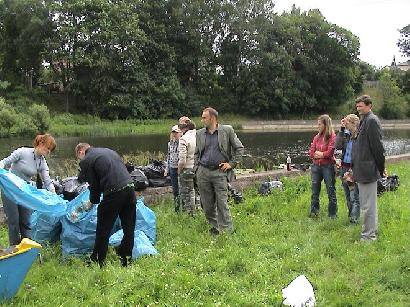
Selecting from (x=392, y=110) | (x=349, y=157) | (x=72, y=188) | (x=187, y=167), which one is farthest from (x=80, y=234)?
(x=392, y=110)

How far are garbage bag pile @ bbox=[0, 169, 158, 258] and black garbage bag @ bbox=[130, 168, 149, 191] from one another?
2297 millimetres

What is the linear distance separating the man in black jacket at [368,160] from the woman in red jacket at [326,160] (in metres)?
1.17

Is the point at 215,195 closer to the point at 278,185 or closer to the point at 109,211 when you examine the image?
the point at 109,211

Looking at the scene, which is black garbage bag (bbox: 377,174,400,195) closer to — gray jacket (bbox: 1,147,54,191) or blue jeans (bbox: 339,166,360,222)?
blue jeans (bbox: 339,166,360,222)

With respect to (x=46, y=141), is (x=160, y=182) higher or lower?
lower

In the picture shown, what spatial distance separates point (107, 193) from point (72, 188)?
8.13 ft

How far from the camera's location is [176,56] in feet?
164

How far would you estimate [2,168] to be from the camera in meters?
5.96

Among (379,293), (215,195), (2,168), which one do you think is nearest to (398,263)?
(379,293)

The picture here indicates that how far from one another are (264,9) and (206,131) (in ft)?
155

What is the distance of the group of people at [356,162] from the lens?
6.29 metres

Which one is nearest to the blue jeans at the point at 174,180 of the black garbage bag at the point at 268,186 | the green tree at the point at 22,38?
the black garbage bag at the point at 268,186

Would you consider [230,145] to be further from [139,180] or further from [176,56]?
[176,56]

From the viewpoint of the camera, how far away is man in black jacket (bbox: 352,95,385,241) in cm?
623
